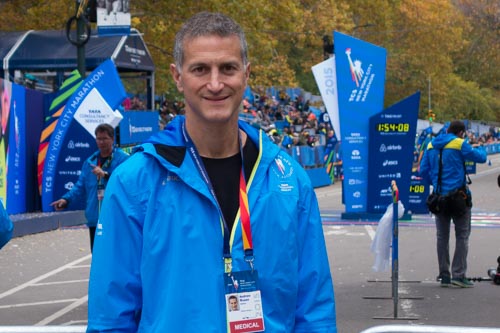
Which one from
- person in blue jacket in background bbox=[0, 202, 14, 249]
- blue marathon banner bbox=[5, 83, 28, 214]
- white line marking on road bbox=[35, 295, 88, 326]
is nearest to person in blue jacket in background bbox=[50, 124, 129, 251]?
white line marking on road bbox=[35, 295, 88, 326]

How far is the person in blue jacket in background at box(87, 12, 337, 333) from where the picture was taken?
349cm

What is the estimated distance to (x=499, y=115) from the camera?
106625 mm

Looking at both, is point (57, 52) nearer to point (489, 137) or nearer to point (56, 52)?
point (56, 52)

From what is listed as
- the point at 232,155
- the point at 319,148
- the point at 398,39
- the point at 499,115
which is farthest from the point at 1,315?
the point at 499,115

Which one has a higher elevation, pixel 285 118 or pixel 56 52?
pixel 56 52

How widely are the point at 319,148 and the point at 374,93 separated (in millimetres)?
18702

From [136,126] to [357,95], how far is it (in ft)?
22.0

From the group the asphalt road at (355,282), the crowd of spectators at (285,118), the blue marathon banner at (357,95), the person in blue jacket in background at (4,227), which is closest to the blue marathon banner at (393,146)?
the blue marathon banner at (357,95)

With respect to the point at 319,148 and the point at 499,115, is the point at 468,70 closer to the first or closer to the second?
the point at 499,115

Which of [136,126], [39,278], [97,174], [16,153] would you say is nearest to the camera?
[97,174]

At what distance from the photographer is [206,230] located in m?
3.50

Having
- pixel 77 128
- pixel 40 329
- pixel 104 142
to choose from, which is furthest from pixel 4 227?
pixel 77 128

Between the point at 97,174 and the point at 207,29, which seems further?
the point at 97,174

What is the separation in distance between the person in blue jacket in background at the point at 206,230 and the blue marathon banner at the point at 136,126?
2217 cm
